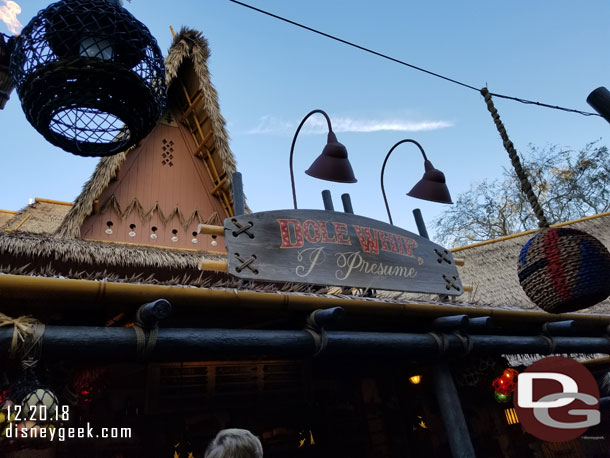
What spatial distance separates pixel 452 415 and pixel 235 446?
2968mm

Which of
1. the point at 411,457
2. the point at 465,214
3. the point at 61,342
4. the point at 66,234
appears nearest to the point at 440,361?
the point at 411,457

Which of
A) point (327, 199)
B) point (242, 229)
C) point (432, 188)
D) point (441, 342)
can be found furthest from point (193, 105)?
point (441, 342)

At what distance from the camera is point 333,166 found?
4902mm

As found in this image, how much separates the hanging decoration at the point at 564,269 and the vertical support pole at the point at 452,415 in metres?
1.52

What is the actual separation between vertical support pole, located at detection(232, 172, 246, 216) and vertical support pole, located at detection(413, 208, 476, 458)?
8.58 ft

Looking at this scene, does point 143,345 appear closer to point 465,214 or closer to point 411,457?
point 411,457

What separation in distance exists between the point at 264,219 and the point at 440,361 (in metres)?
2.33

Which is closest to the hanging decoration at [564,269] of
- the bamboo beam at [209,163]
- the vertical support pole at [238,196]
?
the vertical support pole at [238,196]

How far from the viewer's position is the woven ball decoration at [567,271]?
300 cm

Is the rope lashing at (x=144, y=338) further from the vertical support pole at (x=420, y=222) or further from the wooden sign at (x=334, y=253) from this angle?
the vertical support pole at (x=420, y=222)

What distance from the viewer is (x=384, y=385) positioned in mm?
6305

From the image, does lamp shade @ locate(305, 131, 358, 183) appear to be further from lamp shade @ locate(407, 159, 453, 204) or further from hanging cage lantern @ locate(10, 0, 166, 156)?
hanging cage lantern @ locate(10, 0, 166, 156)

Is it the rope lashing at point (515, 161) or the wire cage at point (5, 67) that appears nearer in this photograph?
the wire cage at point (5, 67)

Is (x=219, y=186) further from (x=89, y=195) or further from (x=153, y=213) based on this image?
(x=89, y=195)
